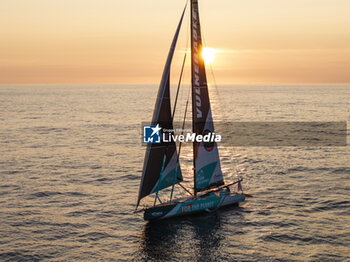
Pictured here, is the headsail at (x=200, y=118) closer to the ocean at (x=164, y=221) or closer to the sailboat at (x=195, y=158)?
the sailboat at (x=195, y=158)

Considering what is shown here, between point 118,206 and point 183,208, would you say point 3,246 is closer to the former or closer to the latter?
point 118,206

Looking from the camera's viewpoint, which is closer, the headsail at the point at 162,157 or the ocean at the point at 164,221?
the ocean at the point at 164,221

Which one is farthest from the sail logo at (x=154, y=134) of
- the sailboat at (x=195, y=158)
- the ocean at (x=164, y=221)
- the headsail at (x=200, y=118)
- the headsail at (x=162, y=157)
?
the ocean at (x=164, y=221)

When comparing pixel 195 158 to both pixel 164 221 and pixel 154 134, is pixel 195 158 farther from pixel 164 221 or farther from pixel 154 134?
pixel 164 221

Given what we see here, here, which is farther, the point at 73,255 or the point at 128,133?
the point at 128,133

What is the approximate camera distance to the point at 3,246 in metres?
24.5

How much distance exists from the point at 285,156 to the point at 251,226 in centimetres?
2821

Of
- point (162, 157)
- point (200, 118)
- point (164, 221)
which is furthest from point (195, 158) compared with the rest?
point (164, 221)

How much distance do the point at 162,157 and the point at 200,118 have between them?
4.30 m

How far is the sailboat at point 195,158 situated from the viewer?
85.7 feet

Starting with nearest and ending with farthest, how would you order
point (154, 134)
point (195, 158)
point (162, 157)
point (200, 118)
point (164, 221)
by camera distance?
1. point (154, 134)
2. point (162, 157)
3. point (164, 221)
4. point (200, 118)
5. point (195, 158)

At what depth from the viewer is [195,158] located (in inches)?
1137

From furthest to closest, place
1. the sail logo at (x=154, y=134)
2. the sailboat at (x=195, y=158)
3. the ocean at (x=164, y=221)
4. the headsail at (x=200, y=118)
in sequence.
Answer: the headsail at (x=200, y=118)
the sailboat at (x=195, y=158)
the sail logo at (x=154, y=134)
the ocean at (x=164, y=221)

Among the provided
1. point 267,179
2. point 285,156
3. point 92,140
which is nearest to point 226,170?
point 267,179
